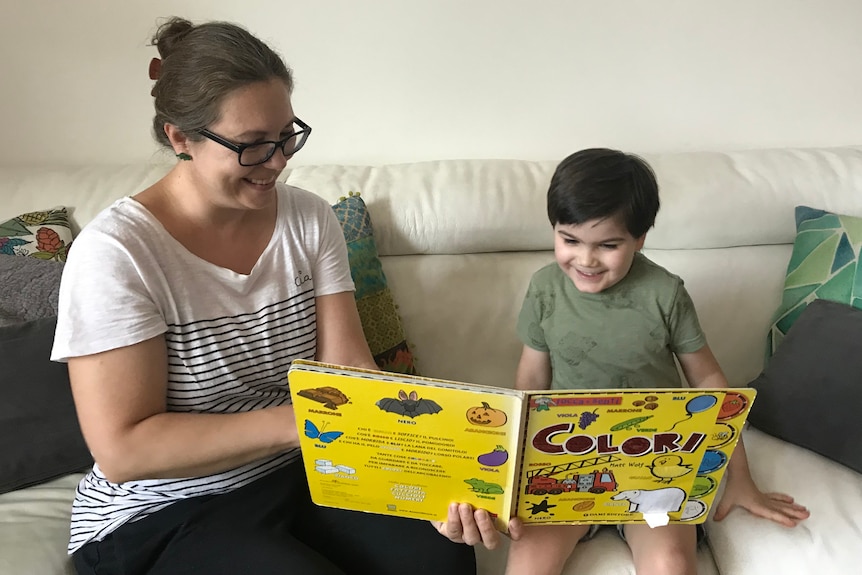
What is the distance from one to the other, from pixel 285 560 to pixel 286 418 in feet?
0.73

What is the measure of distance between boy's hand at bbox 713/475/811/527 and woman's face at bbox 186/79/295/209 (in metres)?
1.00

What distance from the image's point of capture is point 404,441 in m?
0.93

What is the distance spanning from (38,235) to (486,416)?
47.5 inches

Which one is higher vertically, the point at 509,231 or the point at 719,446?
the point at 509,231

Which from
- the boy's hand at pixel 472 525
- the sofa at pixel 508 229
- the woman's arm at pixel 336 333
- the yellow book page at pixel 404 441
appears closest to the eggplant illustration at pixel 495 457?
the yellow book page at pixel 404 441

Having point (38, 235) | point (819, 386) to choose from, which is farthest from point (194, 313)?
point (819, 386)

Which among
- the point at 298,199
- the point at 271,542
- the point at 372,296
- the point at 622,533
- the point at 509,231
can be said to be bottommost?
the point at 622,533

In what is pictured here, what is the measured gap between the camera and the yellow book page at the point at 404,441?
867 millimetres

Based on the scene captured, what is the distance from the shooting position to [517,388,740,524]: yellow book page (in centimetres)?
90

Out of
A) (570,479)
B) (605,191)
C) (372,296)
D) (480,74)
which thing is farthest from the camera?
(480,74)

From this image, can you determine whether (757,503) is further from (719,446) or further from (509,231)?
(509,231)

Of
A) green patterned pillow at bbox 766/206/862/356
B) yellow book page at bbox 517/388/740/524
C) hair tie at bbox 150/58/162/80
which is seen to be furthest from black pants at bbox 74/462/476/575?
green patterned pillow at bbox 766/206/862/356

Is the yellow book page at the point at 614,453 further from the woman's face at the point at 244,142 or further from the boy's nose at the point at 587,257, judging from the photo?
the woman's face at the point at 244,142

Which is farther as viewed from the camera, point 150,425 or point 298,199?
point 298,199
